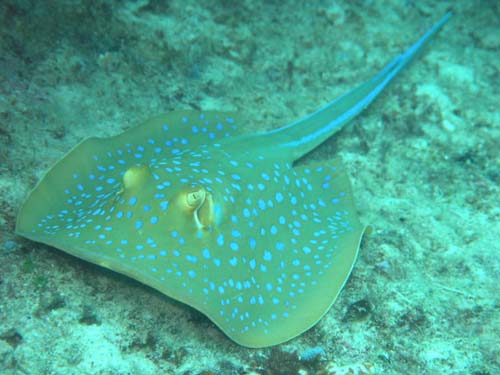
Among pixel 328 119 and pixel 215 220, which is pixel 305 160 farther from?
pixel 215 220

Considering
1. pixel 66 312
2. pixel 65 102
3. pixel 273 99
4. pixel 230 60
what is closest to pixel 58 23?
pixel 65 102

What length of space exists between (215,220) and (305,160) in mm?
2364

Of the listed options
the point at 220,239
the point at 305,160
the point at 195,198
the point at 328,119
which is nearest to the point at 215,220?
the point at 220,239

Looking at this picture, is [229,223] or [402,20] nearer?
[229,223]

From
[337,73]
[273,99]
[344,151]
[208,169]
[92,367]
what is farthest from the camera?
[337,73]

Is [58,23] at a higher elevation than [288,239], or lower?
higher

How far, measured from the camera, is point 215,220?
3.23m

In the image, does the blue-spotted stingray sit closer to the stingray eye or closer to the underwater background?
the stingray eye

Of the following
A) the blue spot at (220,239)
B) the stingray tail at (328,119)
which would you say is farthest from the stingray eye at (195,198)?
the stingray tail at (328,119)

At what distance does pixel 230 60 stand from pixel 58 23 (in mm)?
2362

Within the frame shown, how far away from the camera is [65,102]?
15.4 feet

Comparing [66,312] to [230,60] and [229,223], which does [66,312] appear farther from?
[230,60]

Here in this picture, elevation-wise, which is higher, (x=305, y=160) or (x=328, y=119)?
(x=328, y=119)

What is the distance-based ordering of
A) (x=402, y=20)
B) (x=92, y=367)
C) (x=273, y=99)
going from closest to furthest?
(x=92, y=367), (x=273, y=99), (x=402, y=20)
